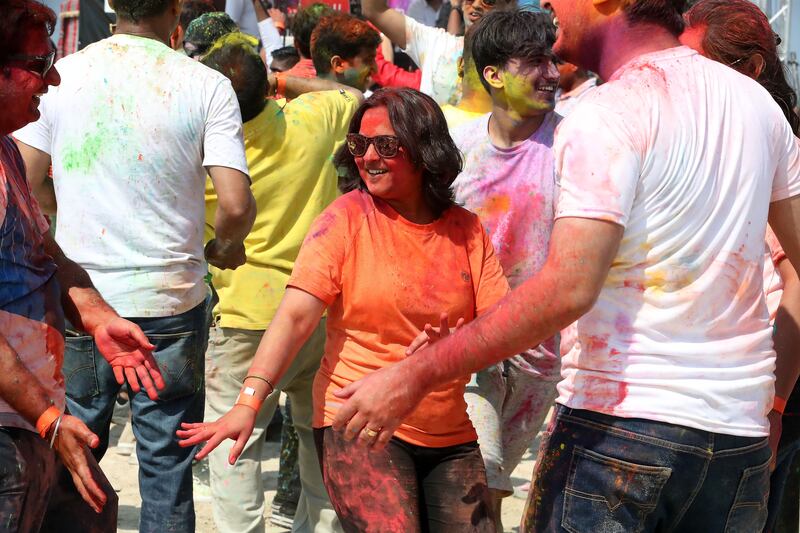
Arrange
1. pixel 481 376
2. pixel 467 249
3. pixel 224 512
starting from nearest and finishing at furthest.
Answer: pixel 467 249 < pixel 481 376 < pixel 224 512

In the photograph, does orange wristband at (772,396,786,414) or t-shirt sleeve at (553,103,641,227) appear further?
orange wristband at (772,396,786,414)

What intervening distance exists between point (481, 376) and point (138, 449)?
51.5 inches

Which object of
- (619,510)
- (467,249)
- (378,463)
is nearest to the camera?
(619,510)

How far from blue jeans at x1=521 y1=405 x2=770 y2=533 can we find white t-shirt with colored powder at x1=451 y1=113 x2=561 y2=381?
5.35 ft

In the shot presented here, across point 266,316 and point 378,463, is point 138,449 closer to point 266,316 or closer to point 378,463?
point 266,316

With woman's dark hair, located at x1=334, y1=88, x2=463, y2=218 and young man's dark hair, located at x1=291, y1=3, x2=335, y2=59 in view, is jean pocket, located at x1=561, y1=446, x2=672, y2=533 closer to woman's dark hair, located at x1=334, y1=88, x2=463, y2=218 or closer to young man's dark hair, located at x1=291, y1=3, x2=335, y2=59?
woman's dark hair, located at x1=334, y1=88, x2=463, y2=218

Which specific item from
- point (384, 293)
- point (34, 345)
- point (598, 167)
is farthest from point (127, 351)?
point (598, 167)

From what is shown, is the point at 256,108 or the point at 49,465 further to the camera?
the point at 256,108

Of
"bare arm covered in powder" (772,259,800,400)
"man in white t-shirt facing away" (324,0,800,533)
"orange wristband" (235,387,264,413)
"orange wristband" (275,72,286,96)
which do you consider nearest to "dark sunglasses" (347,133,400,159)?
"orange wristband" (235,387,264,413)

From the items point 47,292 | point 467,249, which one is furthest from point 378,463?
point 47,292

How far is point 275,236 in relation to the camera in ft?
15.5

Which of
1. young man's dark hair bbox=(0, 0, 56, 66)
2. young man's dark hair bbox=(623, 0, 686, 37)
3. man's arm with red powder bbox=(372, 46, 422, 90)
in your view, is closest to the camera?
young man's dark hair bbox=(623, 0, 686, 37)

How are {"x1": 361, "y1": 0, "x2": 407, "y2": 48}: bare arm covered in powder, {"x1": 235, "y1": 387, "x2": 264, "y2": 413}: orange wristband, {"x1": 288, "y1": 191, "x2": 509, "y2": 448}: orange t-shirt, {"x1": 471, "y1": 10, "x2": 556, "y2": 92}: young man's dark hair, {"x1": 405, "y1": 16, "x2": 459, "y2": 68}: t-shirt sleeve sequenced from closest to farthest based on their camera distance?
{"x1": 235, "y1": 387, "x2": 264, "y2": 413}: orange wristband
{"x1": 288, "y1": 191, "x2": 509, "y2": 448}: orange t-shirt
{"x1": 471, "y1": 10, "x2": 556, "y2": 92}: young man's dark hair
{"x1": 405, "y1": 16, "x2": 459, "y2": 68}: t-shirt sleeve
{"x1": 361, "y1": 0, "x2": 407, "y2": 48}: bare arm covered in powder

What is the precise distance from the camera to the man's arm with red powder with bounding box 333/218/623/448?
2.24 meters
